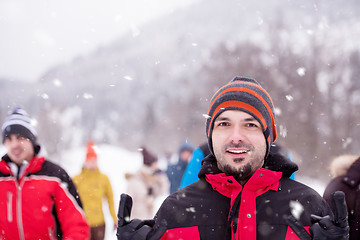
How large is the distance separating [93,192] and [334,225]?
18.2ft

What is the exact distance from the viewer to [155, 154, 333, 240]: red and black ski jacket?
6.61ft

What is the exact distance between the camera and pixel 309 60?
2848 centimetres

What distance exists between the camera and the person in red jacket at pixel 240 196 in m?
2.00

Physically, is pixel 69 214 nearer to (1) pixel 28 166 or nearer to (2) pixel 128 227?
(1) pixel 28 166

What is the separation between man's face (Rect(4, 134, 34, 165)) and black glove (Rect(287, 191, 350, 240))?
8.54 ft

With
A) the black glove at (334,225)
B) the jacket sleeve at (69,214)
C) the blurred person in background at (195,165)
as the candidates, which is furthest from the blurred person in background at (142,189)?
the black glove at (334,225)

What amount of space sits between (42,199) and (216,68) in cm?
3638

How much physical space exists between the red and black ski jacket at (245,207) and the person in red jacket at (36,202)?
57.3 inches

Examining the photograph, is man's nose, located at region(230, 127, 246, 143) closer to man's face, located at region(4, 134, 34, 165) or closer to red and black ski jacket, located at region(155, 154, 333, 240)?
red and black ski jacket, located at region(155, 154, 333, 240)

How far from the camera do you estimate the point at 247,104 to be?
224 cm

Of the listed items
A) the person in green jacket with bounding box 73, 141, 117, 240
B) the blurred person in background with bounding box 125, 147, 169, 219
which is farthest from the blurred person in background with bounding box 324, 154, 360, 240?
the person in green jacket with bounding box 73, 141, 117, 240

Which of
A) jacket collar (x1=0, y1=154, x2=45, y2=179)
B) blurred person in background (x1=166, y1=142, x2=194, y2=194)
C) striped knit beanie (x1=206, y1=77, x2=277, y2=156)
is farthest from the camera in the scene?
blurred person in background (x1=166, y1=142, x2=194, y2=194)

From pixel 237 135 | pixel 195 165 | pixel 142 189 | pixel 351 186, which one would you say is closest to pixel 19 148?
pixel 195 165

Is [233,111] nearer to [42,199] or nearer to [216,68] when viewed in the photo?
[42,199]
